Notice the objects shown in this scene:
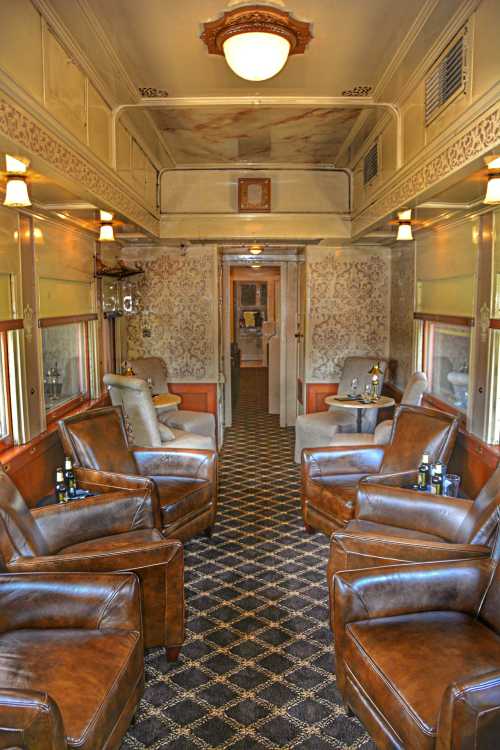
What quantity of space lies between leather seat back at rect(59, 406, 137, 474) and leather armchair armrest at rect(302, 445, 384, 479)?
1.15m

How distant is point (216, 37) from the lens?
2.24 meters

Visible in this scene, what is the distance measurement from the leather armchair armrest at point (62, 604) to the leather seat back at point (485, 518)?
136 centimetres

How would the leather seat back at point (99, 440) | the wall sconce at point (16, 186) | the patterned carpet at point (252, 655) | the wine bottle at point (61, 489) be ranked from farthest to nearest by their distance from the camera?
the leather seat back at point (99, 440)
the wine bottle at point (61, 489)
the wall sconce at point (16, 186)
the patterned carpet at point (252, 655)

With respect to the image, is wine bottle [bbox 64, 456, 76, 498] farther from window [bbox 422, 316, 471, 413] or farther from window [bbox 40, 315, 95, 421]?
window [bbox 422, 316, 471, 413]

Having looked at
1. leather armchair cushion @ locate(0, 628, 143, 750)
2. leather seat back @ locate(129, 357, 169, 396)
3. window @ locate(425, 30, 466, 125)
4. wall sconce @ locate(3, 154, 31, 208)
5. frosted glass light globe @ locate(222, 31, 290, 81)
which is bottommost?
leather armchair cushion @ locate(0, 628, 143, 750)

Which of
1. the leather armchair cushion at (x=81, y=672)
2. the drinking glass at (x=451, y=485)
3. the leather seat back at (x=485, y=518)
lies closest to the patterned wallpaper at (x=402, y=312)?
the drinking glass at (x=451, y=485)

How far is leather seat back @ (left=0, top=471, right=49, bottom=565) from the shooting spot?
7.27ft

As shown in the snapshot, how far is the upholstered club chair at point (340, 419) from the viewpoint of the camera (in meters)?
5.55

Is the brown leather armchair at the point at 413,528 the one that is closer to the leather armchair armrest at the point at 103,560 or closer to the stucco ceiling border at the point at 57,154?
the leather armchair armrest at the point at 103,560

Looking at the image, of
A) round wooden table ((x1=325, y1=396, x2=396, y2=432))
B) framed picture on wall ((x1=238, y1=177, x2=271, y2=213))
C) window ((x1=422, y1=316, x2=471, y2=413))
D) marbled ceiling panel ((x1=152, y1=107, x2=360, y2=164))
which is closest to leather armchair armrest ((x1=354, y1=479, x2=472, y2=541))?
window ((x1=422, y1=316, x2=471, y2=413))

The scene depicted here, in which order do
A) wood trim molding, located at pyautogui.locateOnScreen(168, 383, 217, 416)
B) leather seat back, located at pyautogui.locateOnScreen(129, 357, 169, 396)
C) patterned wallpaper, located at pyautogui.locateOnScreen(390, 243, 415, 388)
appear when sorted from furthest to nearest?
Answer: wood trim molding, located at pyautogui.locateOnScreen(168, 383, 217, 416)
leather seat back, located at pyautogui.locateOnScreen(129, 357, 169, 396)
patterned wallpaper, located at pyautogui.locateOnScreen(390, 243, 415, 388)

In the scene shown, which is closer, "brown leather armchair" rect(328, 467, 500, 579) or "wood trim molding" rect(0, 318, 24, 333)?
"brown leather armchair" rect(328, 467, 500, 579)

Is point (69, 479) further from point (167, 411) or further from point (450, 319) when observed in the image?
point (450, 319)

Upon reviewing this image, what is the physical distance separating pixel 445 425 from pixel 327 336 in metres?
3.10
